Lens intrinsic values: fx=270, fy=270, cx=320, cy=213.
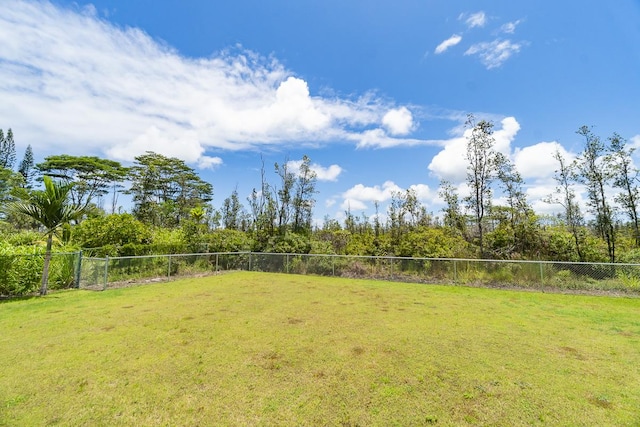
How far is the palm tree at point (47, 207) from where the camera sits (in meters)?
7.15

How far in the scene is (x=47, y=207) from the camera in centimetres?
733

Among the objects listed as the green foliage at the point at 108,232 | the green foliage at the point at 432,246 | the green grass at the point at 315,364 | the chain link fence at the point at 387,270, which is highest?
the green foliage at the point at 108,232

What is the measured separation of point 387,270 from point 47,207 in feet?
37.1

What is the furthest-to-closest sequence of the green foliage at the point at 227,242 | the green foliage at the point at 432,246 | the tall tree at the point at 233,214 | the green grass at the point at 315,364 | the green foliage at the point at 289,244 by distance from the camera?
1. the tall tree at the point at 233,214
2. the green foliage at the point at 289,244
3. the green foliage at the point at 227,242
4. the green foliage at the point at 432,246
5. the green grass at the point at 315,364

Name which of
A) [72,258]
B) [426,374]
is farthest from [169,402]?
[72,258]

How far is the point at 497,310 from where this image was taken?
6.63m

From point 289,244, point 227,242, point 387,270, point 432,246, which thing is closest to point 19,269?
point 227,242

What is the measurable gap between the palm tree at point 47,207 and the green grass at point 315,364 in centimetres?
139

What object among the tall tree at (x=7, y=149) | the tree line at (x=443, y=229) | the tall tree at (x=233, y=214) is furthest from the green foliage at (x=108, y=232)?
the tall tree at (x=7, y=149)

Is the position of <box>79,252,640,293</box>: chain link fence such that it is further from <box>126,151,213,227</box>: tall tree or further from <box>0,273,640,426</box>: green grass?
<box>126,151,213,227</box>: tall tree

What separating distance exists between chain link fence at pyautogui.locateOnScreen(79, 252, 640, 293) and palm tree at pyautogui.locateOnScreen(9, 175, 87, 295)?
4.67 ft

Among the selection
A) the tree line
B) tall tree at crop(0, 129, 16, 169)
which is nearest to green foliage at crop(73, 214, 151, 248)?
the tree line

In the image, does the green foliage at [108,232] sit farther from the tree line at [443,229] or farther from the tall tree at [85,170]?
the tall tree at [85,170]

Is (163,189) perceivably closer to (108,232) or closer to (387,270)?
(108,232)
